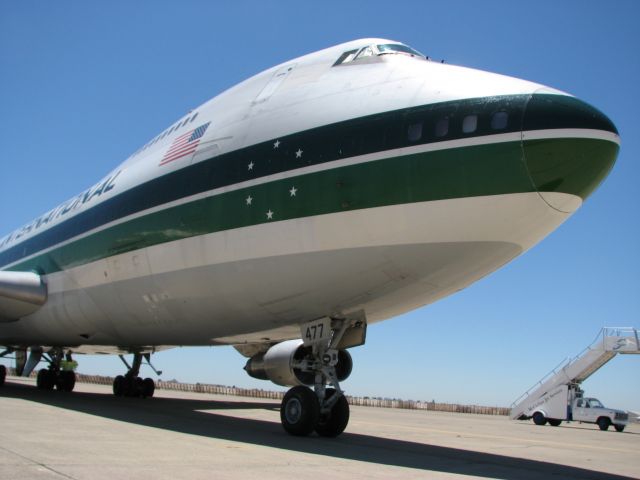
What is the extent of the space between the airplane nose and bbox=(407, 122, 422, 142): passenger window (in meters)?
1.55

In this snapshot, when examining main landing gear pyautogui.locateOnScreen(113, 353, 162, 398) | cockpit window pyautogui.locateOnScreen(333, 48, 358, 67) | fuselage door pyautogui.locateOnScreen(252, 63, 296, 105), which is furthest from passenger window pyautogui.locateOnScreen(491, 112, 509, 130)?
main landing gear pyautogui.locateOnScreen(113, 353, 162, 398)

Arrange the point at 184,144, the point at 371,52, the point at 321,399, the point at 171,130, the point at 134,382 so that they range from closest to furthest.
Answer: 1. the point at 321,399
2. the point at 371,52
3. the point at 184,144
4. the point at 171,130
5. the point at 134,382

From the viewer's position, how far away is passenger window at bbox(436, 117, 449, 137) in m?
9.77

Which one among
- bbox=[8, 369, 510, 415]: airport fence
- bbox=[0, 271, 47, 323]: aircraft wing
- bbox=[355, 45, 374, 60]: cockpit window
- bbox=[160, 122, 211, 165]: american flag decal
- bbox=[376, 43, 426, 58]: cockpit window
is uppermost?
bbox=[376, 43, 426, 58]: cockpit window

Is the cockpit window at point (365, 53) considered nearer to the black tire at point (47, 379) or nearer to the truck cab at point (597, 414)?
the black tire at point (47, 379)

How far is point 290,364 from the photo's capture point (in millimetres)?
12977

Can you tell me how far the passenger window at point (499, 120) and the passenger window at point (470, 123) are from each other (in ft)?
0.82

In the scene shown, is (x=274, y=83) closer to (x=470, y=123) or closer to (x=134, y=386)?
(x=470, y=123)

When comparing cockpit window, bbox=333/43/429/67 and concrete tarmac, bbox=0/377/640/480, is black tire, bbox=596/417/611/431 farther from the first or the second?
cockpit window, bbox=333/43/429/67

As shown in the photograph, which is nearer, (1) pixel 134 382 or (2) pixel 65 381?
(1) pixel 134 382

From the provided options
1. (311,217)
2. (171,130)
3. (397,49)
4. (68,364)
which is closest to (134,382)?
(68,364)

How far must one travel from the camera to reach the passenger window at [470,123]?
9578 millimetres

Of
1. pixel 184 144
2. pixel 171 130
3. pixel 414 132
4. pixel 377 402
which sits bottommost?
pixel 377 402

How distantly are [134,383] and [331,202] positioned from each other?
15.3 metres
